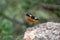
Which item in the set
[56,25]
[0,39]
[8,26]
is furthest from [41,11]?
[56,25]

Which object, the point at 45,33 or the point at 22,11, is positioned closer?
the point at 45,33

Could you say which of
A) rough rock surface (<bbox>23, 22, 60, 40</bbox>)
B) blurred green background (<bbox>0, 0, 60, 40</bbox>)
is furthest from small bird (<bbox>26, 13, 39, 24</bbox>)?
blurred green background (<bbox>0, 0, 60, 40</bbox>)

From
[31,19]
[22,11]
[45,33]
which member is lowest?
[45,33]

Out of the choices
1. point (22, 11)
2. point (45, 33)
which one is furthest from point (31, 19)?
point (22, 11)

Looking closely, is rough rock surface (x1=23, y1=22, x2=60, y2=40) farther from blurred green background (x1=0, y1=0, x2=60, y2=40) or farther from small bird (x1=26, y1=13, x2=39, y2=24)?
blurred green background (x1=0, y1=0, x2=60, y2=40)

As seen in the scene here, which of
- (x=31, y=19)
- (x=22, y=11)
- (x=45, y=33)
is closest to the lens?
(x=45, y=33)

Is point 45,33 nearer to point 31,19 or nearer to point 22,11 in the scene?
point 31,19

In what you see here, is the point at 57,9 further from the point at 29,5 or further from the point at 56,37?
the point at 56,37

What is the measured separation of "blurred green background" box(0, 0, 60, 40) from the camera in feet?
35.8

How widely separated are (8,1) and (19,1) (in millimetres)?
561

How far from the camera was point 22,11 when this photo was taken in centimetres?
1113

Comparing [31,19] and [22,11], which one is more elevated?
[22,11]

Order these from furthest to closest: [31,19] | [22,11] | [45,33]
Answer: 1. [22,11]
2. [31,19]
3. [45,33]

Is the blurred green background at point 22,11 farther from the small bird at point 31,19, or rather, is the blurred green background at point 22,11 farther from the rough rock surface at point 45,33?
the rough rock surface at point 45,33
